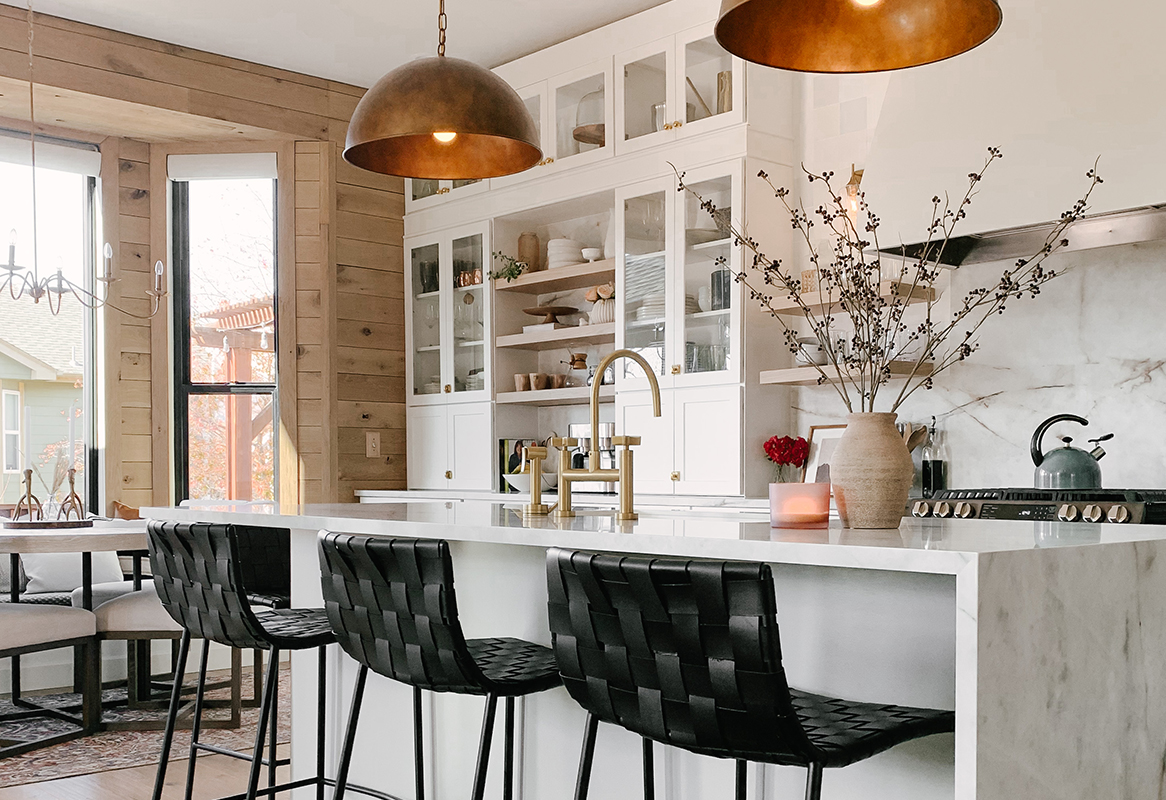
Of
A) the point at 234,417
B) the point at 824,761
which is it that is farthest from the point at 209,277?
the point at 824,761

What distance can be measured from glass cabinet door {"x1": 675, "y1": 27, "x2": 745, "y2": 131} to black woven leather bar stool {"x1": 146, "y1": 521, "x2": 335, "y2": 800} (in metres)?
2.52

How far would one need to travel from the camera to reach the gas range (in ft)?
9.73

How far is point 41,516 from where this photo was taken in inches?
177

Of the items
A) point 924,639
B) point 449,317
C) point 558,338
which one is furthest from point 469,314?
point 924,639

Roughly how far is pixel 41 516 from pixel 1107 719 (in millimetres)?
4101

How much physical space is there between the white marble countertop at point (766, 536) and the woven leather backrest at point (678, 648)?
0.14 metres

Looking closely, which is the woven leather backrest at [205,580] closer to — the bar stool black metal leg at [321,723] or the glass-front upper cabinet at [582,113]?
the bar stool black metal leg at [321,723]

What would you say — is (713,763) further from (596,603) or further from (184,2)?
(184,2)

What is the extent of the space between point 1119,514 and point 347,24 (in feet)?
12.4

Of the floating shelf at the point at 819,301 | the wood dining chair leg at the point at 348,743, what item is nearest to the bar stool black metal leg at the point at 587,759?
the wood dining chair leg at the point at 348,743

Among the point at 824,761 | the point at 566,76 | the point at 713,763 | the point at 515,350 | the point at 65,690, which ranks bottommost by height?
the point at 65,690

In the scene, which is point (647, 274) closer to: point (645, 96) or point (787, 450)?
point (645, 96)

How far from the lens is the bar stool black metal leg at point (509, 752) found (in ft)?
6.72

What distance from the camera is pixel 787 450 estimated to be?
14.0 feet
